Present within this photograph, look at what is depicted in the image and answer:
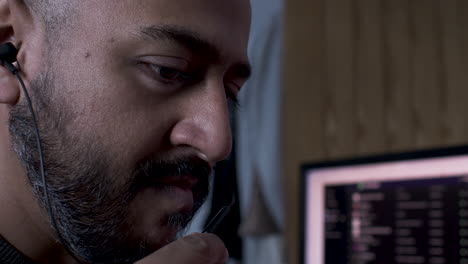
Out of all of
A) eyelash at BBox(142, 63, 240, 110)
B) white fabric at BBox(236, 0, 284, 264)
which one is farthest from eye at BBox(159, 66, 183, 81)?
white fabric at BBox(236, 0, 284, 264)

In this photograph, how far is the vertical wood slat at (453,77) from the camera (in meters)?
1.26

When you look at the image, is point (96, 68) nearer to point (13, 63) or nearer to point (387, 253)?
point (13, 63)

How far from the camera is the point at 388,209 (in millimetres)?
918

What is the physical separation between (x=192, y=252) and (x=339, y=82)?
1166mm

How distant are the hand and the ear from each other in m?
0.27

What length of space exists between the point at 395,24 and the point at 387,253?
2.33 feet

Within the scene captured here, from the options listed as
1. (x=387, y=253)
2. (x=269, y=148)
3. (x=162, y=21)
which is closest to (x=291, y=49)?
(x=269, y=148)

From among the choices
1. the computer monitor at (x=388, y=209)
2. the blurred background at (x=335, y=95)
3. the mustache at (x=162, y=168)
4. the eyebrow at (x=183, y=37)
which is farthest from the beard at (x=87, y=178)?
the blurred background at (x=335, y=95)

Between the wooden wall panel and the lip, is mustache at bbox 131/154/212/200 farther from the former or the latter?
the wooden wall panel

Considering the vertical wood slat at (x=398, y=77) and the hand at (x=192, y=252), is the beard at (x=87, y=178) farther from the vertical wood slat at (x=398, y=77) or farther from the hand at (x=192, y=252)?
the vertical wood slat at (x=398, y=77)

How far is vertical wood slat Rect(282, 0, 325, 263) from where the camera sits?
1494 millimetres

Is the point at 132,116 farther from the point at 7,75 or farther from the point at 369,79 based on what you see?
the point at 369,79

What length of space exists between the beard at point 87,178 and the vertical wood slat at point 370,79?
933 mm

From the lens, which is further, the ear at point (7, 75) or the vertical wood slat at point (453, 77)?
the vertical wood slat at point (453, 77)
